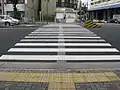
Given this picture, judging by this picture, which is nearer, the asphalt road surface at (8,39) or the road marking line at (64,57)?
the road marking line at (64,57)

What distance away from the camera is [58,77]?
25.0ft

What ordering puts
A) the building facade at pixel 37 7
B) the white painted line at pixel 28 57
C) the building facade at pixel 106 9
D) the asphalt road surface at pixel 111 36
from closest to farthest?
the white painted line at pixel 28 57 → the asphalt road surface at pixel 111 36 → the building facade at pixel 37 7 → the building facade at pixel 106 9

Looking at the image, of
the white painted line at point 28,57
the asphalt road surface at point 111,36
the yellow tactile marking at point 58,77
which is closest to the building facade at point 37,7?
the asphalt road surface at point 111,36

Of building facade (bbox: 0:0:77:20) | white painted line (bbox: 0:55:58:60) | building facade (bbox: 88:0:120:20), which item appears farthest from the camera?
building facade (bbox: 88:0:120:20)

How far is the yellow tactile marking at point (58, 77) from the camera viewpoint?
7.27 metres

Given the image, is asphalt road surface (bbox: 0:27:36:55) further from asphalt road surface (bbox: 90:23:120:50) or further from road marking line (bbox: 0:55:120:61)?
asphalt road surface (bbox: 90:23:120:50)

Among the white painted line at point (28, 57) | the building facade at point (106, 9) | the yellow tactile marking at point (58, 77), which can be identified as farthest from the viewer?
the building facade at point (106, 9)

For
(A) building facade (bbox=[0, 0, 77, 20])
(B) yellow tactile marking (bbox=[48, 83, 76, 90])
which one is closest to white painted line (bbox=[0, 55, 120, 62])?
(B) yellow tactile marking (bbox=[48, 83, 76, 90])

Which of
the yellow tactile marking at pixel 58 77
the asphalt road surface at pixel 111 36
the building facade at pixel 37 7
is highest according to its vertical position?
the building facade at pixel 37 7

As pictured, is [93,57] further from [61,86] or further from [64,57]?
[61,86]

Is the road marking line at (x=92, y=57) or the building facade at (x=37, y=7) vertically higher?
the building facade at (x=37, y=7)

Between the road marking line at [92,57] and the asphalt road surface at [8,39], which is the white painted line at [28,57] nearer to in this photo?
the road marking line at [92,57]

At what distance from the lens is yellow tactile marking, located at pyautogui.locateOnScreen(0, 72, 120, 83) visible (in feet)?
23.9

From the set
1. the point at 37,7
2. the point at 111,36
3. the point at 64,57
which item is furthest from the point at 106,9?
the point at 64,57
